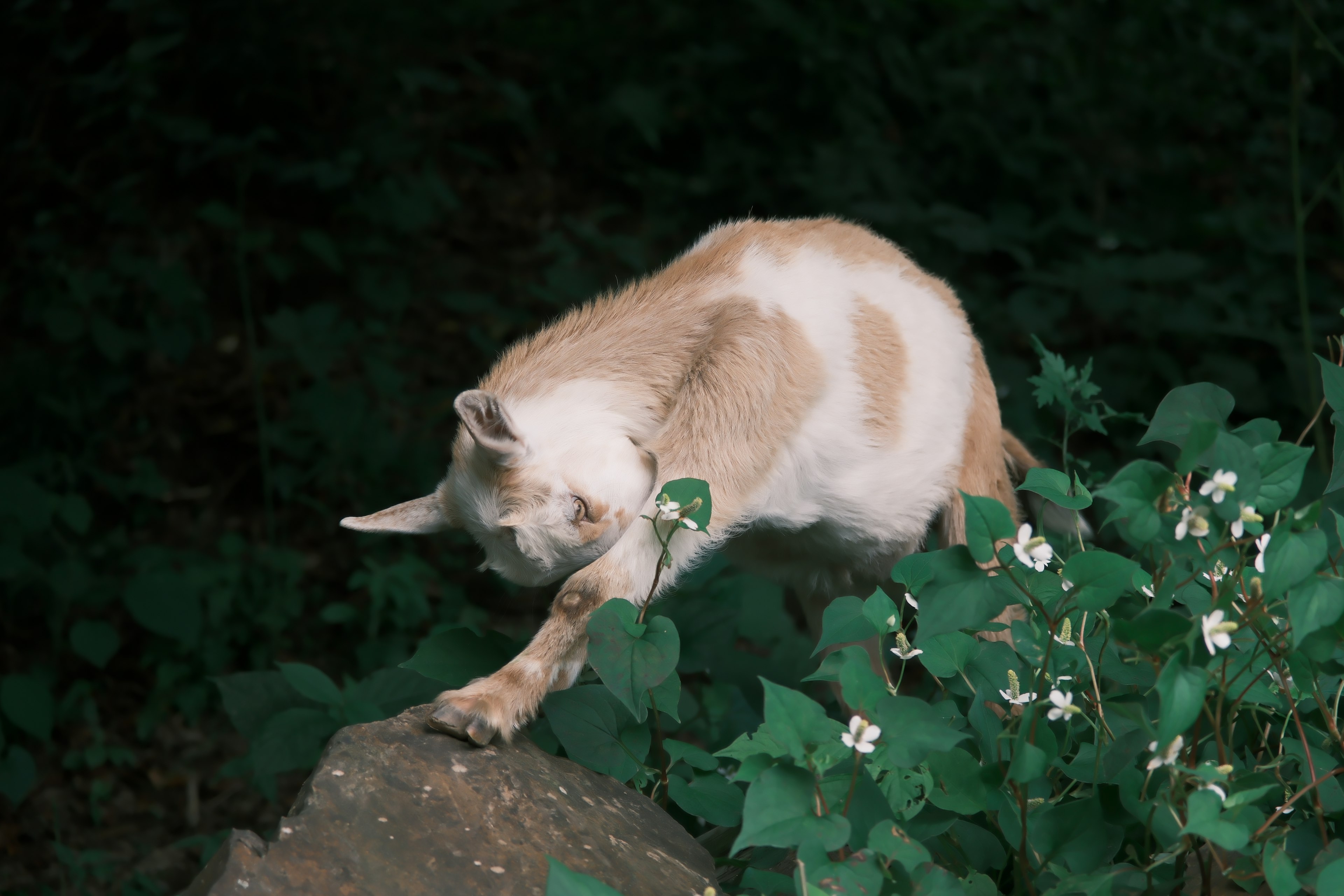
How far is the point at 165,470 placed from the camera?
531 centimetres

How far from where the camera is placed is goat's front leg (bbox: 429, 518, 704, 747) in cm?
198

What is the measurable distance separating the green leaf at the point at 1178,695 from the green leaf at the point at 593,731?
3.47 ft

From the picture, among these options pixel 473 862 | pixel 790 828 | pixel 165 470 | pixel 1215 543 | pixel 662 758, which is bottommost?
pixel 165 470

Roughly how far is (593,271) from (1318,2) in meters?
3.53

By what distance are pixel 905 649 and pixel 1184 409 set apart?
2.05ft

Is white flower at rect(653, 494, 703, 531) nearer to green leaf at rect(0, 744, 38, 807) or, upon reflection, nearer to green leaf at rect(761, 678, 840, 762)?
green leaf at rect(761, 678, 840, 762)

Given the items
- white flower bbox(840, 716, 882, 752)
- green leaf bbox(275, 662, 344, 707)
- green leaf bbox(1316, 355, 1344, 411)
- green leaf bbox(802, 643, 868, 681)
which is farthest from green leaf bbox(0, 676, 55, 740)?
green leaf bbox(1316, 355, 1344, 411)

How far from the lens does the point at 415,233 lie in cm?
605

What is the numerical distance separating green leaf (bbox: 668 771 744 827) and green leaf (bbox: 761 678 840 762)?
49 centimetres

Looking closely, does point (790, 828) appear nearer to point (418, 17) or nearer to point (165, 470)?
point (165, 470)

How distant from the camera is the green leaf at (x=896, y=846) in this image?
1.52 m

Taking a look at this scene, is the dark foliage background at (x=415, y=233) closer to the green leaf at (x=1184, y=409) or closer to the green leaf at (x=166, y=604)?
the green leaf at (x=166, y=604)

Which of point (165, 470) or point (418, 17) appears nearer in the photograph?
point (165, 470)

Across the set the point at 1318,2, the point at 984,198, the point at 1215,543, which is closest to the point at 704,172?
the point at 984,198
